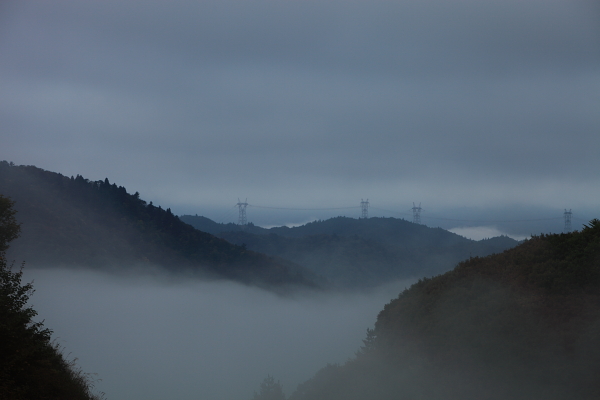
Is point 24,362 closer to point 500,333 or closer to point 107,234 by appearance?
point 500,333

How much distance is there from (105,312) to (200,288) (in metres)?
46.3

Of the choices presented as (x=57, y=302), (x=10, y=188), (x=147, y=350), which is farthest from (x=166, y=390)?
(x=10, y=188)

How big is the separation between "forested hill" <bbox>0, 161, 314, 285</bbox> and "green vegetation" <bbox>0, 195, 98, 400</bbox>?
123 metres

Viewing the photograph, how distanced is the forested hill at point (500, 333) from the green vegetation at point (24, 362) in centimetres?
1257

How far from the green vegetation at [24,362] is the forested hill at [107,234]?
123 meters

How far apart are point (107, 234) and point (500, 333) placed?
6827 inches

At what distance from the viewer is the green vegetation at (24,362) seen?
32.3ft

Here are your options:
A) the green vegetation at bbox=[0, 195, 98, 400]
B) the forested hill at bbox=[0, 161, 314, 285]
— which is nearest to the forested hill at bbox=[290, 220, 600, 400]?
the green vegetation at bbox=[0, 195, 98, 400]

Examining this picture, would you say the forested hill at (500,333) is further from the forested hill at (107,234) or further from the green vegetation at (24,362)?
the forested hill at (107,234)

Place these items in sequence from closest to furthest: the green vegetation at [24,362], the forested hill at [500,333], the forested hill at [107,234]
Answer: the green vegetation at [24,362] → the forested hill at [500,333] → the forested hill at [107,234]

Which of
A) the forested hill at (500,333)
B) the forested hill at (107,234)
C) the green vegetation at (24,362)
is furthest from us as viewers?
the forested hill at (107,234)

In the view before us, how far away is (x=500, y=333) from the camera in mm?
15344

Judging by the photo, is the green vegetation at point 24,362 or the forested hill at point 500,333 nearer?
the green vegetation at point 24,362

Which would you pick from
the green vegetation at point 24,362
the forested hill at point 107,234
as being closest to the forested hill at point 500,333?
the green vegetation at point 24,362
